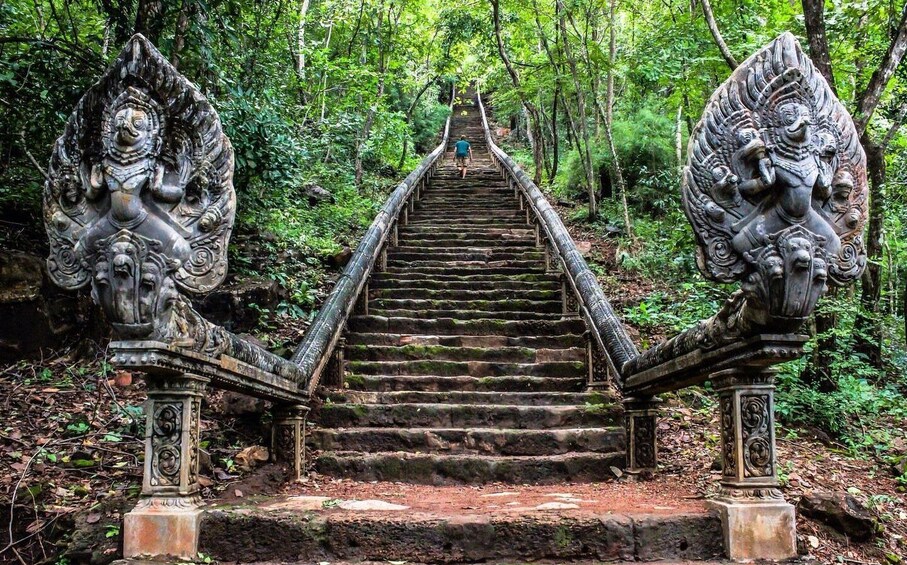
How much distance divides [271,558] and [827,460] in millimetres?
4047

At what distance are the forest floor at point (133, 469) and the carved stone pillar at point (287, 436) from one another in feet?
0.43

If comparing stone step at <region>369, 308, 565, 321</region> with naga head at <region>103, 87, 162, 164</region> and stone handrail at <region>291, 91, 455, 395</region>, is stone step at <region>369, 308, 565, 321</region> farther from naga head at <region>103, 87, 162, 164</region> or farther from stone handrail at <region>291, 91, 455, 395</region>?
naga head at <region>103, 87, 162, 164</region>

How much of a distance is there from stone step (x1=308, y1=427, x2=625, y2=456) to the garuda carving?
1946 millimetres

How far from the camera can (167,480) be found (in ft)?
9.82

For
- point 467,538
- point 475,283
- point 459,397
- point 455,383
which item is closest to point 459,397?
point 459,397

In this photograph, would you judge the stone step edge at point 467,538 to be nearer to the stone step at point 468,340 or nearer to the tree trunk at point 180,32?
the stone step at point 468,340

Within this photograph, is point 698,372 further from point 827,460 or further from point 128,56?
point 128,56

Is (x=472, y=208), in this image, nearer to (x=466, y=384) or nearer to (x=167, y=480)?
(x=466, y=384)

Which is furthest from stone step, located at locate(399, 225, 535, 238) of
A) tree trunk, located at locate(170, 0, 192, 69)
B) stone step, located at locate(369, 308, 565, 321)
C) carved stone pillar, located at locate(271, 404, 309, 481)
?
carved stone pillar, located at locate(271, 404, 309, 481)

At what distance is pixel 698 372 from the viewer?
3.43m

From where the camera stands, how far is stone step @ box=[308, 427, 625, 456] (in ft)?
15.6

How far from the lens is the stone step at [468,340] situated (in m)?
6.28

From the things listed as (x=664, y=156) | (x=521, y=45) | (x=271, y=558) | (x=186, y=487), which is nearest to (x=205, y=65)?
(x=186, y=487)

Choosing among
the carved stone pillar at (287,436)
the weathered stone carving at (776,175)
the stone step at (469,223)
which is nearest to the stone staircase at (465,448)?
the carved stone pillar at (287,436)
